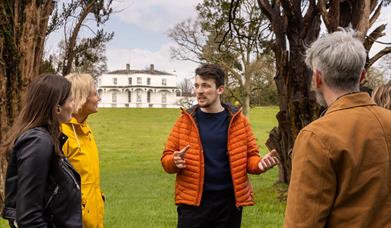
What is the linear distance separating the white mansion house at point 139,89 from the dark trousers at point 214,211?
11838cm

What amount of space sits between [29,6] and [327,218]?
8.33 metres

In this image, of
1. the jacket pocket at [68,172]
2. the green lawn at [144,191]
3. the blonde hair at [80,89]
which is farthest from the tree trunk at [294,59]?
the jacket pocket at [68,172]

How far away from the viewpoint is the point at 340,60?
252 cm

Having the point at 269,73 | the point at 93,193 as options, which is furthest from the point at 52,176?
the point at 269,73

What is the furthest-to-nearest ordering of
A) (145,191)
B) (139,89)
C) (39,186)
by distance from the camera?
(139,89) < (145,191) < (39,186)

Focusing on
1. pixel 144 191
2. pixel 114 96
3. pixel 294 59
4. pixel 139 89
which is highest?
pixel 139 89

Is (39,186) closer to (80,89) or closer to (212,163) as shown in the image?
(80,89)

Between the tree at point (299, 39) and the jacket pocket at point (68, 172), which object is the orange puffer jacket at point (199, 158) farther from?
the tree at point (299, 39)

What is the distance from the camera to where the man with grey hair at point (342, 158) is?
2.45 meters

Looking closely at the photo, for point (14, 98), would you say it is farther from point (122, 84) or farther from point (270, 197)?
point (122, 84)

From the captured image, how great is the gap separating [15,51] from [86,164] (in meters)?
6.27

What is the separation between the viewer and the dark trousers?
15.4ft

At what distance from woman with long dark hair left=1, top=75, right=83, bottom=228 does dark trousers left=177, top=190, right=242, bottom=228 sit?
1581 millimetres

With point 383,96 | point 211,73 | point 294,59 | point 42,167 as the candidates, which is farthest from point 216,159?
point 294,59
